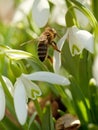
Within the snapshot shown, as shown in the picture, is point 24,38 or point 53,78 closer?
point 53,78

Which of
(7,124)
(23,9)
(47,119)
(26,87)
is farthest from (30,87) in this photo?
(23,9)

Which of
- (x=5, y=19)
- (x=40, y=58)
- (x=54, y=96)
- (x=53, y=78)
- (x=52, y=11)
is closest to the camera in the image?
(x=53, y=78)

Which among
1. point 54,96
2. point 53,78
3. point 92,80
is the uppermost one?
point 53,78

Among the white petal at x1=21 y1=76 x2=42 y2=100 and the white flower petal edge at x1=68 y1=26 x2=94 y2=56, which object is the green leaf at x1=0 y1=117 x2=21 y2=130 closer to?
the white petal at x1=21 y1=76 x2=42 y2=100

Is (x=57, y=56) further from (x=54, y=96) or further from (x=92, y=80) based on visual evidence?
(x=54, y=96)

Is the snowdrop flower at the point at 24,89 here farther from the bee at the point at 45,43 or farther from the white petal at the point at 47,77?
the bee at the point at 45,43

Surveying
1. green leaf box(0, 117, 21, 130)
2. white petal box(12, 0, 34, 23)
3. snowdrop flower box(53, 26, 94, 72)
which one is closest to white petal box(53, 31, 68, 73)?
snowdrop flower box(53, 26, 94, 72)

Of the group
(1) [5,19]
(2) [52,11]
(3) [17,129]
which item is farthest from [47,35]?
(1) [5,19]
